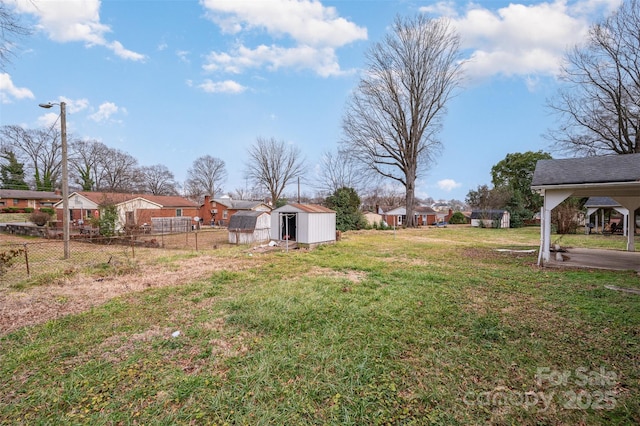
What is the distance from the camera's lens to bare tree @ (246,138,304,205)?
40844 millimetres

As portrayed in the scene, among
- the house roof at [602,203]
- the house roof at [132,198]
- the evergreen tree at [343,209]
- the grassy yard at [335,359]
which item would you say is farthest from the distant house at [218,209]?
the house roof at [602,203]

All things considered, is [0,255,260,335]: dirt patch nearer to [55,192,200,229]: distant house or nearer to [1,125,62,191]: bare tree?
[55,192,200,229]: distant house

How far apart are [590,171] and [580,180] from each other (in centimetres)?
92

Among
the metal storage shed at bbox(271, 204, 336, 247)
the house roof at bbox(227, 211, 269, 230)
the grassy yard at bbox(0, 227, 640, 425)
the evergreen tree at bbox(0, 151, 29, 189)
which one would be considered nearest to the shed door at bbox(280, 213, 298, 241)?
the metal storage shed at bbox(271, 204, 336, 247)

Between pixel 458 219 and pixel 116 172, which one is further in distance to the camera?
pixel 458 219

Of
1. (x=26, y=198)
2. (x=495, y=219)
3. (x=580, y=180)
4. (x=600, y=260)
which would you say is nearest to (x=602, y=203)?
(x=495, y=219)

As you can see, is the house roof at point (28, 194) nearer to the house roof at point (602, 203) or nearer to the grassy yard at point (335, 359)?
the grassy yard at point (335, 359)

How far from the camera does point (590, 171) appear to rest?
8.59 m

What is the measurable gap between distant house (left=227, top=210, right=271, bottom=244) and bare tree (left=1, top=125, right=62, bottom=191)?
3617 cm

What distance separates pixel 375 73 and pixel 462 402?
29.8 metres

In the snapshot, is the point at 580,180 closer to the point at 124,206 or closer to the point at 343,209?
the point at 343,209

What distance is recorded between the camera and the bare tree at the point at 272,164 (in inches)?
1608

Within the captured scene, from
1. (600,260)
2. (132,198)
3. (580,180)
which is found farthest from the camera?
(132,198)

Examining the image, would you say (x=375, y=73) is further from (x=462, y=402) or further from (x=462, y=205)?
(x=462, y=205)
